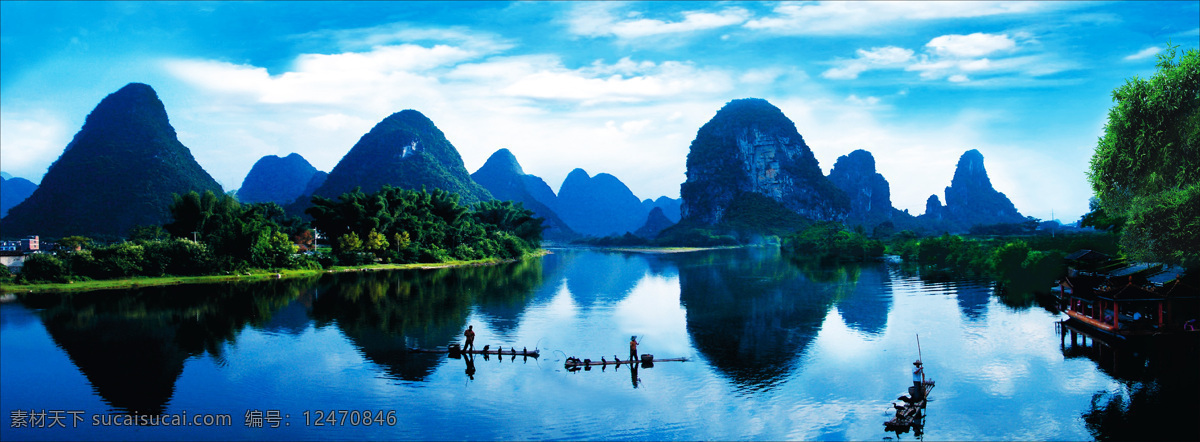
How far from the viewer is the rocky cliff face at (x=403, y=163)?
136375mm

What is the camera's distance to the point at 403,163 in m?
142

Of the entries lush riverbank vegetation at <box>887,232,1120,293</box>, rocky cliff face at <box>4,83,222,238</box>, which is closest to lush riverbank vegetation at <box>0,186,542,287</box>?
rocky cliff face at <box>4,83,222,238</box>

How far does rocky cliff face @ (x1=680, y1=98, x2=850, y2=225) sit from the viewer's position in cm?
16888

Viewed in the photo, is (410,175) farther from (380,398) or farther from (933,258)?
(380,398)

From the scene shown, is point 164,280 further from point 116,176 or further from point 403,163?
point 403,163

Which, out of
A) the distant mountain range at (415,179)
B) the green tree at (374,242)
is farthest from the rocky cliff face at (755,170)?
the green tree at (374,242)

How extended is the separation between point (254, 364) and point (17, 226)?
7990 centimetres

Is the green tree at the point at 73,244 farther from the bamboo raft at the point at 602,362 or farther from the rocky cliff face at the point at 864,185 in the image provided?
the rocky cliff face at the point at 864,185

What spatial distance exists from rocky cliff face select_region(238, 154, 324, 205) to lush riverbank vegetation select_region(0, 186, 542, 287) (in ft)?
380

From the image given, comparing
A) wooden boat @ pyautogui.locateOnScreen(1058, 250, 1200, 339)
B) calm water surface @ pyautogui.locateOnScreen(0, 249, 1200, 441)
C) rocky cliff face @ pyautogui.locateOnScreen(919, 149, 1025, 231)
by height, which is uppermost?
rocky cliff face @ pyautogui.locateOnScreen(919, 149, 1025, 231)

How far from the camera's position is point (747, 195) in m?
166

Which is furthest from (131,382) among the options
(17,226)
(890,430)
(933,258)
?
(17,226)

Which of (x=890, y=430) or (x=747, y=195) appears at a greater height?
(x=747, y=195)

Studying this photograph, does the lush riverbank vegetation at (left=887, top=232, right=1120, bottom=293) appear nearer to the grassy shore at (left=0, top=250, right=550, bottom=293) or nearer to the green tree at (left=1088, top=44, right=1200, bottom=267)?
the green tree at (left=1088, top=44, right=1200, bottom=267)
